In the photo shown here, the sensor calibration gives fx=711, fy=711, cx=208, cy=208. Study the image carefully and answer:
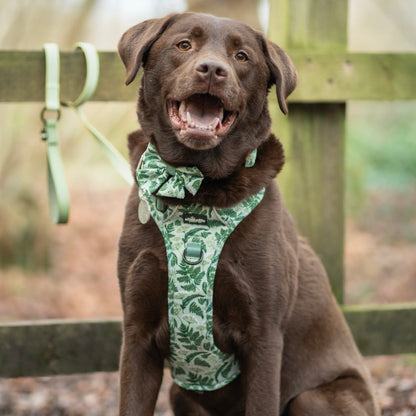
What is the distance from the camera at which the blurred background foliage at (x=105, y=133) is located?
6.59 meters

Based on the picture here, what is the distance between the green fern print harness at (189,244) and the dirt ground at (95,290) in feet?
4.96

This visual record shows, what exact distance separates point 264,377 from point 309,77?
1.51 m

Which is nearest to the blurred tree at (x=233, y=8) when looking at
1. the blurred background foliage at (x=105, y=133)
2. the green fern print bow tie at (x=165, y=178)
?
the blurred background foliage at (x=105, y=133)

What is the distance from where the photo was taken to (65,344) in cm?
346

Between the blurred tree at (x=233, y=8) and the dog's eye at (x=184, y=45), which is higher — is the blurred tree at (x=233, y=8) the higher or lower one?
the higher one

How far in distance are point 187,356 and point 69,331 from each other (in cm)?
102

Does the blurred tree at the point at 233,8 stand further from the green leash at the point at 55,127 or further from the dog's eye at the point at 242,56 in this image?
the dog's eye at the point at 242,56

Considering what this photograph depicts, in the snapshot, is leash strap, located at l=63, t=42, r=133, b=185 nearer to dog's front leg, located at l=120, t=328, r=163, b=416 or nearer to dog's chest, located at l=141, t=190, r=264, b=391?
dog's chest, located at l=141, t=190, r=264, b=391

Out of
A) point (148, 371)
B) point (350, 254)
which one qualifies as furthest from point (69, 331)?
point (350, 254)

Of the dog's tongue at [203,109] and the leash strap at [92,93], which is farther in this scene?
the leash strap at [92,93]

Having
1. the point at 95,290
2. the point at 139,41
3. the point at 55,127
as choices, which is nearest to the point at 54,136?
the point at 55,127

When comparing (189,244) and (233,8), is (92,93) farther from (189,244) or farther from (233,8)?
(233,8)

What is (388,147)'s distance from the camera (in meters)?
9.42

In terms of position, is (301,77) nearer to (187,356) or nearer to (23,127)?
(187,356)
